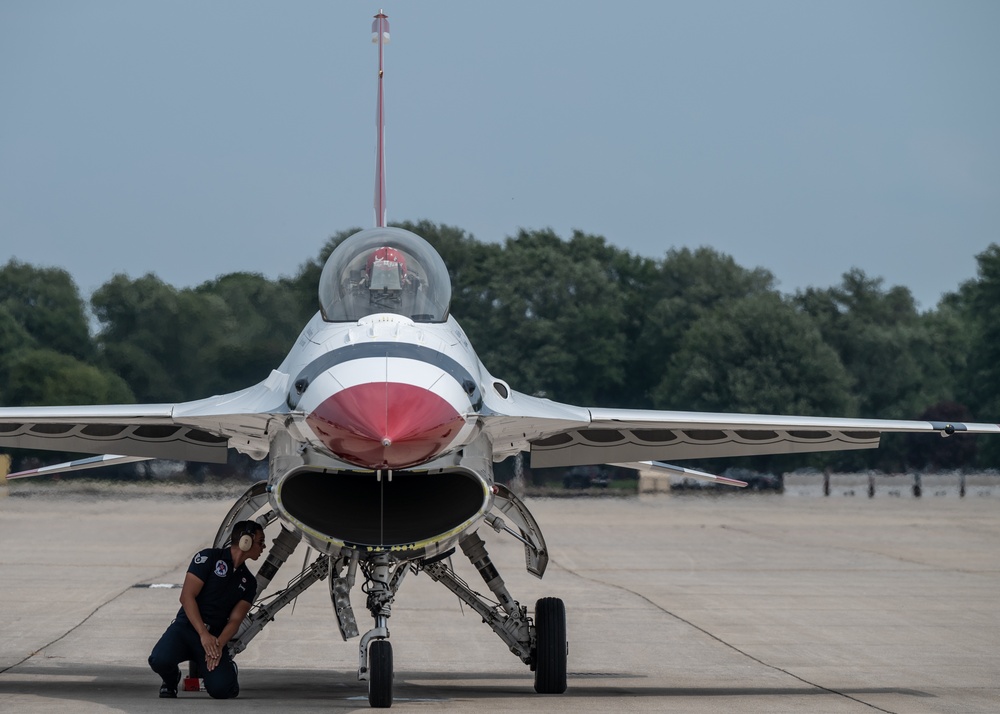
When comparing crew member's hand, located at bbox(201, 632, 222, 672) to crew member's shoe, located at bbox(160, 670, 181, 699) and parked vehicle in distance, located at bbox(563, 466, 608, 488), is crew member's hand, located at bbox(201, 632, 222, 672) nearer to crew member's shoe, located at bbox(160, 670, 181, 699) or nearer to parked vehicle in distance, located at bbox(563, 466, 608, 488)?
crew member's shoe, located at bbox(160, 670, 181, 699)

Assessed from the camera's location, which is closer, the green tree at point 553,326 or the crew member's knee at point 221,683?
the crew member's knee at point 221,683

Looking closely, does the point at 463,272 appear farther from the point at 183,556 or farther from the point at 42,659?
the point at 42,659

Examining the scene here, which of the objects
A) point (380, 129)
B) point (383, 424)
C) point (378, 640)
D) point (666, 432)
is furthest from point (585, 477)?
point (383, 424)

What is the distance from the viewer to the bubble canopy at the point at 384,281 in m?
8.49

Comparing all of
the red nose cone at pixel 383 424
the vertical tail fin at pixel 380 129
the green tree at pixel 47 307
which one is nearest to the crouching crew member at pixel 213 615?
the red nose cone at pixel 383 424

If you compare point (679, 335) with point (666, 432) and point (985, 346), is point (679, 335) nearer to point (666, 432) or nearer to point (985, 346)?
point (985, 346)

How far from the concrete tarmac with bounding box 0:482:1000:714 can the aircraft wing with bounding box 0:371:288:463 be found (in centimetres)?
165

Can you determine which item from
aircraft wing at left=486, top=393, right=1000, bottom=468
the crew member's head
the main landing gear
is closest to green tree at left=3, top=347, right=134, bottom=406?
aircraft wing at left=486, top=393, right=1000, bottom=468

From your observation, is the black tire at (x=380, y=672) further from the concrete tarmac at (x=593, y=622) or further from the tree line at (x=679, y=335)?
the tree line at (x=679, y=335)

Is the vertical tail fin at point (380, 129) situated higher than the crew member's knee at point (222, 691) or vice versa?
the vertical tail fin at point (380, 129)

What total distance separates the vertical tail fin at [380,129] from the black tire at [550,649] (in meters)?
3.99

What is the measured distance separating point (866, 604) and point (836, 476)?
20.5 m

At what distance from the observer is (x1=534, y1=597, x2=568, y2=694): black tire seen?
909 centimetres

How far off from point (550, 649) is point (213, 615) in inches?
88.8
